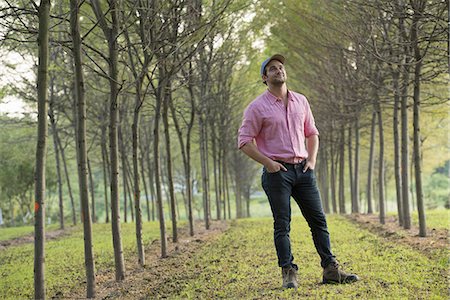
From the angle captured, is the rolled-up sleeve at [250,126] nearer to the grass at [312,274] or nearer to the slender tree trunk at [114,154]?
the grass at [312,274]

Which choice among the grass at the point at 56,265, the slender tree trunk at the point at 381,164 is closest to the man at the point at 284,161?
the grass at the point at 56,265

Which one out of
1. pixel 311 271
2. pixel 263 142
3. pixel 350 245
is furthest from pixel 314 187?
pixel 350 245

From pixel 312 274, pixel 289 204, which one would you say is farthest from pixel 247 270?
pixel 289 204

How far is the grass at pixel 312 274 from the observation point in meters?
4.71

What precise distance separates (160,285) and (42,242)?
149cm

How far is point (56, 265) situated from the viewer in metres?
9.47

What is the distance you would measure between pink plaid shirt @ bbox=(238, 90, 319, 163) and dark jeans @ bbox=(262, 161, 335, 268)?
0.45 ft

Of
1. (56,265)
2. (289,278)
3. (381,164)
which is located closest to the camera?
(289,278)

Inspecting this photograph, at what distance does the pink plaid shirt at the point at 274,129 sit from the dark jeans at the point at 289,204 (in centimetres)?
14

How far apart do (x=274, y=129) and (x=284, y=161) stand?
31cm

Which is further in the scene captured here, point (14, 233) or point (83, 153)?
point (14, 233)

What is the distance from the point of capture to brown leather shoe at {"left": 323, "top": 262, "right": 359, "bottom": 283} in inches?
198

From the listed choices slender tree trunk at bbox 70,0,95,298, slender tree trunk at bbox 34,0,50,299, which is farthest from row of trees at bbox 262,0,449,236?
slender tree trunk at bbox 34,0,50,299

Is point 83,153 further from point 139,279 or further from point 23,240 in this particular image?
point 23,240
